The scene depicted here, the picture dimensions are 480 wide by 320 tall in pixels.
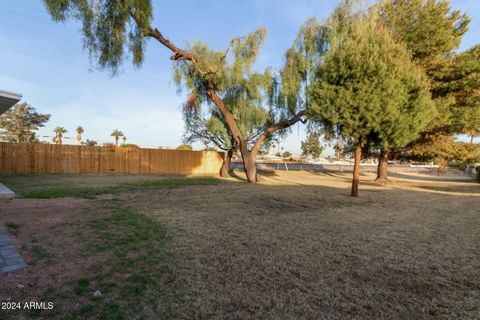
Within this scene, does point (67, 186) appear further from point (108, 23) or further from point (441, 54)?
point (441, 54)

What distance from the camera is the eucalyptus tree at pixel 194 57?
8406 mm

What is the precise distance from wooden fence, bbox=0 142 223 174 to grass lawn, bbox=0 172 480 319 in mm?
10837

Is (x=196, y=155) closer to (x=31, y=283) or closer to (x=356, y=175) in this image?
(x=356, y=175)

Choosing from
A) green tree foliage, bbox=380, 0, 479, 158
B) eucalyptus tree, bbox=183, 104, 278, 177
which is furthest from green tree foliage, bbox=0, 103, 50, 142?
green tree foliage, bbox=380, 0, 479, 158

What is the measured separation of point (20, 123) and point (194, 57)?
38290mm

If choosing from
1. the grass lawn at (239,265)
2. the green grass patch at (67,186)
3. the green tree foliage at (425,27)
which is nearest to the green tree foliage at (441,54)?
the green tree foliage at (425,27)

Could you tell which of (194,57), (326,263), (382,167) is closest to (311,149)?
(382,167)

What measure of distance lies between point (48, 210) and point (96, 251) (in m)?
3.17

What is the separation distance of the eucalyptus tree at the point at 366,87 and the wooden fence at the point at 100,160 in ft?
45.7

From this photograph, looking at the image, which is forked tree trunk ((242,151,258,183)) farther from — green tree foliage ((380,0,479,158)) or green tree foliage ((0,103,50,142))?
green tree foliage ((0,103,50,142))

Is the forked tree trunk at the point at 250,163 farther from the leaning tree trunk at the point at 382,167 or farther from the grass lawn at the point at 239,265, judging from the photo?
the leaning tree trunk at the point at 382,167

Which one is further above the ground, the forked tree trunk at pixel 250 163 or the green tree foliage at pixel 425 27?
the green tree foliage at pixel 425 27

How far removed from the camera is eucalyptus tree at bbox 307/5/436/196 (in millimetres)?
7875

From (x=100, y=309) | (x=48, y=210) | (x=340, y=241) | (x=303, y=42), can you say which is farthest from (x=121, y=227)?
(x=303, y=42)
